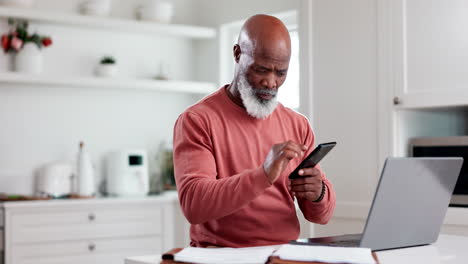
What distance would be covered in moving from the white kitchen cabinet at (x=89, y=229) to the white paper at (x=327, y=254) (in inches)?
104

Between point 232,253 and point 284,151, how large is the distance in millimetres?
270

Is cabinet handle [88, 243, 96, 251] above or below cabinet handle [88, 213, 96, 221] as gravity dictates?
below

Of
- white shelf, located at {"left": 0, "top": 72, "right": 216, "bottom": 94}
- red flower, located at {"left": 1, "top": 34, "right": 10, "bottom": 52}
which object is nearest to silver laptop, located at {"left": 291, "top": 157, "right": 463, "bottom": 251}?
white shelf, located at {"left": 0, "top": 72, "right": 216, "bottom": 94}

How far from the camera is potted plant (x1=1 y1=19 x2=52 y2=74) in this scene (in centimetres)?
415

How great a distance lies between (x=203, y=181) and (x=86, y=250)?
2.39 metres

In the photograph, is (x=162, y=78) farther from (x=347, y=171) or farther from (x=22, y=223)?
(x=347, y=171)

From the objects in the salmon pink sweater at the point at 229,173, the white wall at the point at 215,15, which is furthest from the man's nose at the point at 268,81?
the white wall at the point at 215,15

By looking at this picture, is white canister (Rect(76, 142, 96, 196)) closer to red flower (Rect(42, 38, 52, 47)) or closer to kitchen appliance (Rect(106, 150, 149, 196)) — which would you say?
kitchen appliance (Rect(106, 150, 149, 196))

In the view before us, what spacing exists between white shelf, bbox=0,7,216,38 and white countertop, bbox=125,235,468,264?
2813mm

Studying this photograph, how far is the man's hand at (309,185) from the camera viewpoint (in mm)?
1812

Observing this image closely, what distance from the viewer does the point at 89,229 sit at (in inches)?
158

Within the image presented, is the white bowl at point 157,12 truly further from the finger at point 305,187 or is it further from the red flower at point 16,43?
the finger at point 305,187

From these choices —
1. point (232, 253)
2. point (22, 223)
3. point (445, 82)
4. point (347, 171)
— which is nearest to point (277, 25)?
point (232, 253)

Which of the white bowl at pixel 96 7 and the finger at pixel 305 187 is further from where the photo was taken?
the white bowl at pixel 96 7
